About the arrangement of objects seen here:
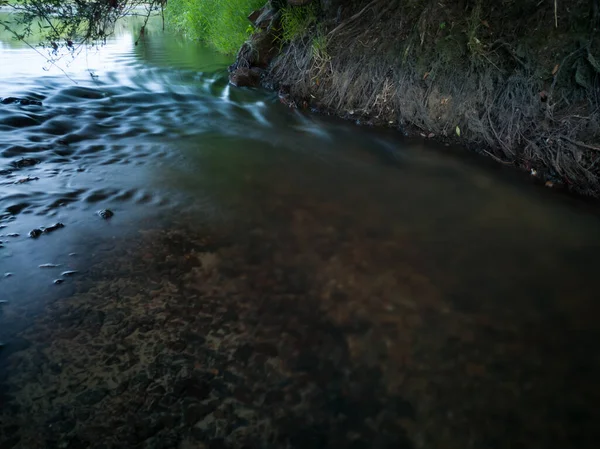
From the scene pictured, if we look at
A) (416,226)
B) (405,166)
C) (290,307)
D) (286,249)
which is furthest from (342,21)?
(290,307)

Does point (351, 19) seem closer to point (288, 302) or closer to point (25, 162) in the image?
point (25, 162)

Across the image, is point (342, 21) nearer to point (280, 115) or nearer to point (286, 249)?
point (280, 115)

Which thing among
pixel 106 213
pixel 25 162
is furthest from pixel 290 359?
pixel 25 162

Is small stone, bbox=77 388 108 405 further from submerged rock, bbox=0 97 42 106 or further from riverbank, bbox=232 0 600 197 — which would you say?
submerged rock, bbox=0 97 42 106

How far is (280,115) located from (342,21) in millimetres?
1576

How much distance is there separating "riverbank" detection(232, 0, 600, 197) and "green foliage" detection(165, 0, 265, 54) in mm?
2806

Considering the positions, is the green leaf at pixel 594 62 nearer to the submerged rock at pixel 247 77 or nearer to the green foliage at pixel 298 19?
the green foliage at pixel 298 19

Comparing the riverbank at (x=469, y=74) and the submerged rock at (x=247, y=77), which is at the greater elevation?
the riverbank at (x=469, y=74)

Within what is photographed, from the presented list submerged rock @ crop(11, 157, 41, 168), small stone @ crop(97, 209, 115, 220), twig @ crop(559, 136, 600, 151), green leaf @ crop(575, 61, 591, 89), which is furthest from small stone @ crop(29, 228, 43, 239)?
green leaf @ crop(575, 61, 591, 89)

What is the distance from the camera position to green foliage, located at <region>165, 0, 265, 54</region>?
916 centimetres

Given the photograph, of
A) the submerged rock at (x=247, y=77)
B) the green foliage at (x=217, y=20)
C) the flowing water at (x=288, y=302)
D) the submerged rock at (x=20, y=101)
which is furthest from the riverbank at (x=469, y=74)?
the submerged rock at (x=20, y=101)

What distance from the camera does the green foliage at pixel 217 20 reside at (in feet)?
30.1

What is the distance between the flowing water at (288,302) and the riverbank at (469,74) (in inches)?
18.2

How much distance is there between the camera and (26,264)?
8.03 ft
